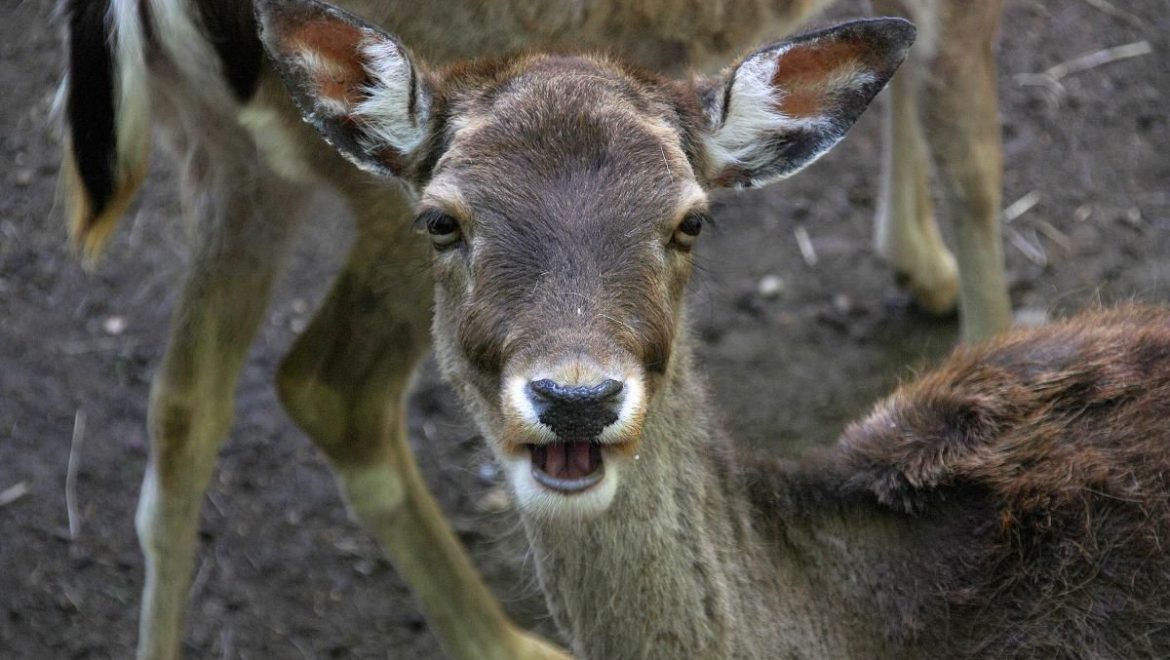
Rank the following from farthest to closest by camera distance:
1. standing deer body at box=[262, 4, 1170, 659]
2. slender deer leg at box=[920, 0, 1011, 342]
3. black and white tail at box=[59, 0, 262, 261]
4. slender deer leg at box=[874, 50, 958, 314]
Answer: slender deer leg at box=[874, 50, 958, 314]
slender deer leg at box=[920, 0, 1011, 342]
black and white tail at box=[59, 0, 262, 261]
standing deer body at box=[262, 4, 1170, 659]

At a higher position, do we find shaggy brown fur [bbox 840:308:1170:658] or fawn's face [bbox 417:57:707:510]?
fawn's face [bbox 417:57:707:510]

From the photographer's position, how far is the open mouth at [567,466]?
9.96 ft

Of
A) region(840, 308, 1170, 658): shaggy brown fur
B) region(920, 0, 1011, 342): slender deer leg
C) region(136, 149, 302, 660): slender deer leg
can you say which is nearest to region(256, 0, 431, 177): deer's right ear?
region(136, 149, 302, 660): slender deer leg

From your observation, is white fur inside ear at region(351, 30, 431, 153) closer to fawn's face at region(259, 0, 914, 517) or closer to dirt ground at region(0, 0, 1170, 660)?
fawn's face at region(259, 0, 914, 517)

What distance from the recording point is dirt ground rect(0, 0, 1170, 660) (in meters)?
5.20

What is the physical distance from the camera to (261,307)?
438 centimetres

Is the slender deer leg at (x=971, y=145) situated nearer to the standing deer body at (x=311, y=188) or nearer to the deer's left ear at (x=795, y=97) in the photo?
the standing deer body at (x=311, y=188)

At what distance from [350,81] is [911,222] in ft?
10.9

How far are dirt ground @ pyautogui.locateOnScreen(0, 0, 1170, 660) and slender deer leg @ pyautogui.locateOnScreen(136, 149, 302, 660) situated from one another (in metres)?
0.26

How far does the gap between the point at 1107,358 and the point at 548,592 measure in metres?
1.44

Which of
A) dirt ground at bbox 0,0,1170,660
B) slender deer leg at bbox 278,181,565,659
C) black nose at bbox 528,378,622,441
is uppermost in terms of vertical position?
black nose at bbox 528,378,622,441

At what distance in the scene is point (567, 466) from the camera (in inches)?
120

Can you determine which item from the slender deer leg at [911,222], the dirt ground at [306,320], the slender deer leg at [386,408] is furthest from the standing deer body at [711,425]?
the slender deer leg at [911,222]

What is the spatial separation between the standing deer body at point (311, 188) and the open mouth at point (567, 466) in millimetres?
661
